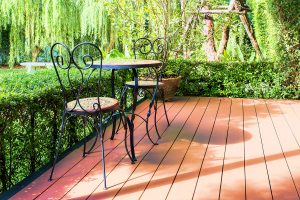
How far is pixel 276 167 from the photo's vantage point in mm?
2850

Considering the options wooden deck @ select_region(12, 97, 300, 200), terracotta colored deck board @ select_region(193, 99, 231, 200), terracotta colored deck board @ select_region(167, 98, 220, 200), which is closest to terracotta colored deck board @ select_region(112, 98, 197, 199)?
wooden deck @ select_region(12, 97, 300, 200)

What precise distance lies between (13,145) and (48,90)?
575mm

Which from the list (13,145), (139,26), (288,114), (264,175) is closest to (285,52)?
(288,114)

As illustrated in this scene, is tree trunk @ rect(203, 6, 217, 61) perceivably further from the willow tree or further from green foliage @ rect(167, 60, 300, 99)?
the willow tree

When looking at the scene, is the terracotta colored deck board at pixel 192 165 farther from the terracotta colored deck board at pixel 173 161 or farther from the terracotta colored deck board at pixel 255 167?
the terracotta colored deck board at pixel 255 167

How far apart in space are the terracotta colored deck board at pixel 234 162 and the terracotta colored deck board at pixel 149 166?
49cm

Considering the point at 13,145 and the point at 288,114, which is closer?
the point at 13,145

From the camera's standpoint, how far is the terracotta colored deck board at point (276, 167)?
7.86ft

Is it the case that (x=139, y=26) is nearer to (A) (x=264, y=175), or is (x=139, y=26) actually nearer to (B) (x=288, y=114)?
(B) (x=288, y=114)

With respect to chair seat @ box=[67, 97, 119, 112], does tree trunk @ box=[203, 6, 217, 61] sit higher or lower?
higher

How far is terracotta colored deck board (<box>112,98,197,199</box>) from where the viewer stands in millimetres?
2400

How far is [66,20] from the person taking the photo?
902cm

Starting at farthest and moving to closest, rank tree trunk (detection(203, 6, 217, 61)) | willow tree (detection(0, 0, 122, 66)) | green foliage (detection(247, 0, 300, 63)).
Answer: willow tree (detection(0, 0, 122, 66)) < tree trunk (detection(203, 6, 217, 61)) < green foliage (detection(247, 0, 300, 63))

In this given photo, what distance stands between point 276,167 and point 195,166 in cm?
65
